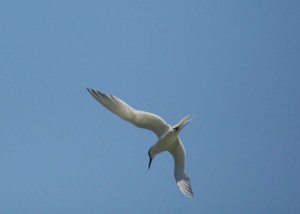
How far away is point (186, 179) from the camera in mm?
19484

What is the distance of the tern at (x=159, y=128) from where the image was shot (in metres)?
17.6

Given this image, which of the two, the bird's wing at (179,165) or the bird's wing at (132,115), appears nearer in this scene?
the bird's wing at (132,115)

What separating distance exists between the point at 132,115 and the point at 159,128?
0.90 meters

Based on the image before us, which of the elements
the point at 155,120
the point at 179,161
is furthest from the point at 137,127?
the point at 179,161

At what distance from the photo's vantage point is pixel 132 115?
59.4 ft

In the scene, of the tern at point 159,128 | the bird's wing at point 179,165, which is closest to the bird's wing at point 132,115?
the tern at point 159,128

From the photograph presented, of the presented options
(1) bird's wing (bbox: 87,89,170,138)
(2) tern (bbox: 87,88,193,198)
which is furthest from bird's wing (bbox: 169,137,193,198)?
(1) bird's wing (bbox: 87,89,170,138)

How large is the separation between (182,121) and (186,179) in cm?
223

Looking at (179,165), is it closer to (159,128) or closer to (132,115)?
(159,128)

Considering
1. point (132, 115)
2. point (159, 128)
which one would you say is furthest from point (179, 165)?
point (132, 115)

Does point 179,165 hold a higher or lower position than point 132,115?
lower

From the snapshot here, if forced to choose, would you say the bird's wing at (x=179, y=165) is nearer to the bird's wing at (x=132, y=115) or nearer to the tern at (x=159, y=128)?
the tern at (x=159, y=128)

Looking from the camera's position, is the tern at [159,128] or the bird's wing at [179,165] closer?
the tern at [159,128]

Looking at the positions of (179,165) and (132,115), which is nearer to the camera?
(132,115)
